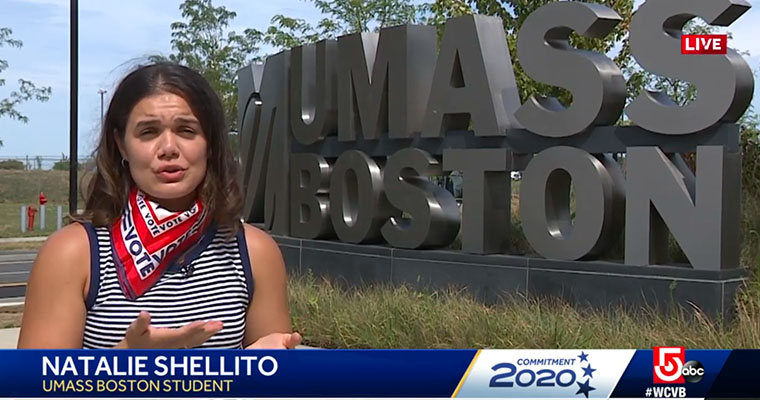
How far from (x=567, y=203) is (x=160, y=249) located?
25.7 feet

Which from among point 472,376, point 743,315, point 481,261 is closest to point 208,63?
point 481,261

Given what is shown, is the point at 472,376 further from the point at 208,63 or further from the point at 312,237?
the point at 208,63

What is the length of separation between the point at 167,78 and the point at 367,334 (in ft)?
20.5

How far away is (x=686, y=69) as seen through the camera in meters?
8.29

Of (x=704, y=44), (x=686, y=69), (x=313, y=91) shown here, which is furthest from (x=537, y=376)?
(x=313, y=91)

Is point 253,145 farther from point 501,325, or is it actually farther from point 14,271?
point 501,325

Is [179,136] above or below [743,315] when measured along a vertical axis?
above

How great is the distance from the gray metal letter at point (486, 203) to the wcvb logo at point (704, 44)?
2.29m

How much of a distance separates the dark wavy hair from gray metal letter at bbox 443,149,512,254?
7.79 m

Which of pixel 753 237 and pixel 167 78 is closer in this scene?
pixel 167 78

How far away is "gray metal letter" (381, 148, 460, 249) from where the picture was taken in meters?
10.5

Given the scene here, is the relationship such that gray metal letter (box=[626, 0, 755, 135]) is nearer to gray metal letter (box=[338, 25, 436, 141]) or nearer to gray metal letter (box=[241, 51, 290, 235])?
gray metal letter (box=[338, 25, 436, 141])

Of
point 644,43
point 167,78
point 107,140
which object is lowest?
point 107,140

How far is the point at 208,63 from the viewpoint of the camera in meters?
35.9
